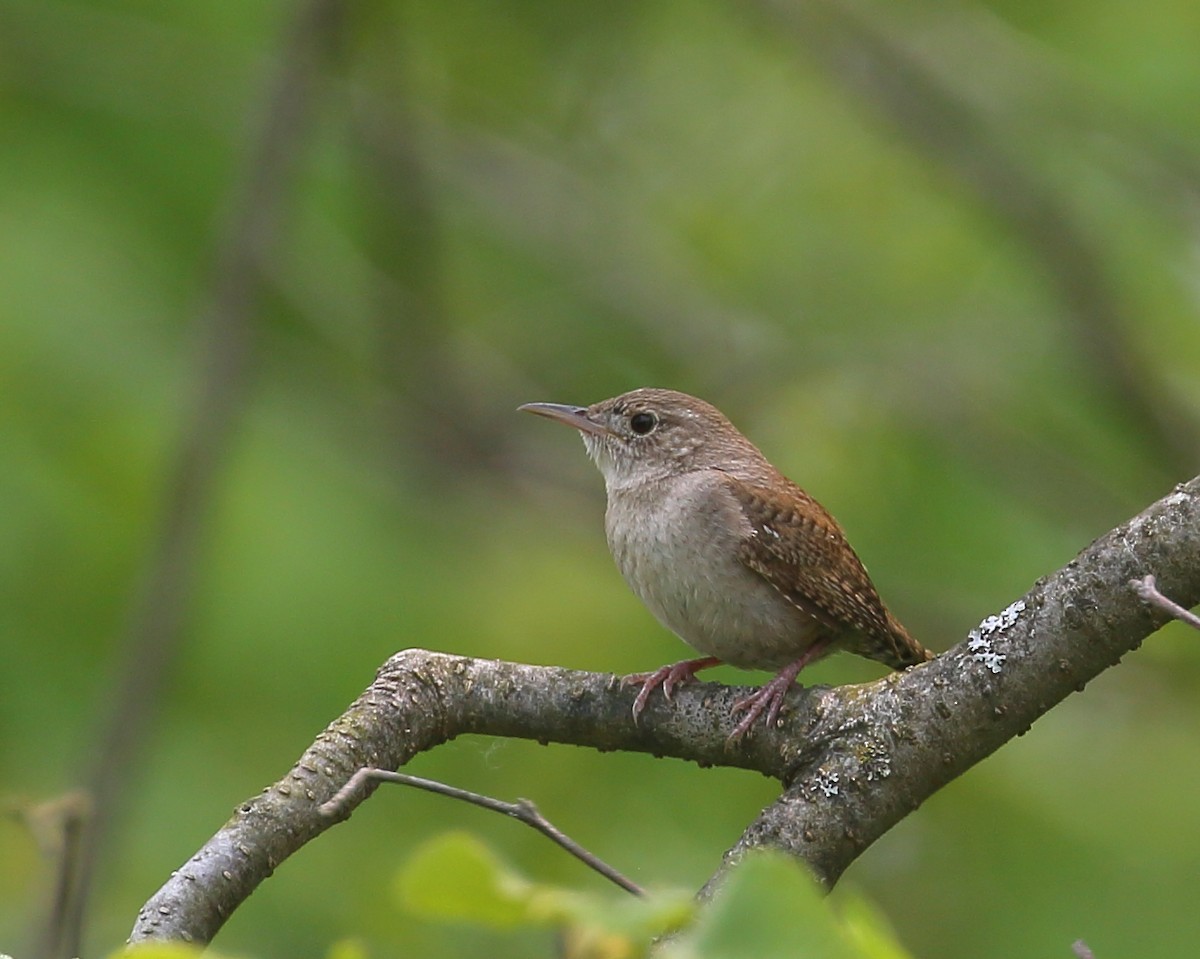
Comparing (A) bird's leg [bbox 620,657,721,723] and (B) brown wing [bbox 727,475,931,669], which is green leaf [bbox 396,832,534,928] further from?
(B) brown wing [bbox 727,475,931,669]

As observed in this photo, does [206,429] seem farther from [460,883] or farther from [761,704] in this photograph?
[460,883]

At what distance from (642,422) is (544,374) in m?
3.24

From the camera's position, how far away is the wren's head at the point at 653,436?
4.94m

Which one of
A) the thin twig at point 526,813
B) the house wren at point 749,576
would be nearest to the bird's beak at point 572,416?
the house wren at point 749,576

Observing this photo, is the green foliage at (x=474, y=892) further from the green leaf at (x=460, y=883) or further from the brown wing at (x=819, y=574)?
the brown wing at (x=819, y=574)

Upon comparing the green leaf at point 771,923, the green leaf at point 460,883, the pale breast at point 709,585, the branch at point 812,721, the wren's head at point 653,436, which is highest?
the wren's head at point 653,436

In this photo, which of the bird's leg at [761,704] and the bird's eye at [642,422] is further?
the bird's eye at [642,422]

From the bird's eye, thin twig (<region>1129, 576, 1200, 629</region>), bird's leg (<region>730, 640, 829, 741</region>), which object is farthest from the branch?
the bird's eye

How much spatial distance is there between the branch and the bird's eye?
1.87 metres

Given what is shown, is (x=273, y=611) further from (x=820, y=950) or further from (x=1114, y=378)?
(x=820, y=950)

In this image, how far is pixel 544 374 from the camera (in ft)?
27.6

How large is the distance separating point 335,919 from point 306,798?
271cm

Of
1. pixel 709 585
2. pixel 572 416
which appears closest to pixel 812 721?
pixel 709 585

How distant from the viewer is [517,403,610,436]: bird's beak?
5238mm
